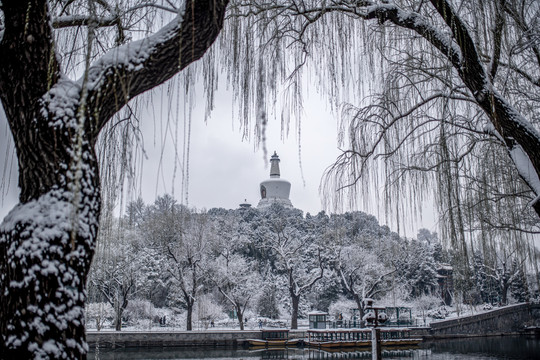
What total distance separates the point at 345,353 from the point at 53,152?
65.3 feet

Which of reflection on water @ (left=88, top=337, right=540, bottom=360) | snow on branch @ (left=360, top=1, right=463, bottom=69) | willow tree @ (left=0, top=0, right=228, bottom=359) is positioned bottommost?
reflection on water @ (left=88, top=337, right=540, bottom=360)

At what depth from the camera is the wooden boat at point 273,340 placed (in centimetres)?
1993

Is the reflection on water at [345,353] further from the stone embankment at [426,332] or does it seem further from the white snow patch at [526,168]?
the white snow patch at [526,168]

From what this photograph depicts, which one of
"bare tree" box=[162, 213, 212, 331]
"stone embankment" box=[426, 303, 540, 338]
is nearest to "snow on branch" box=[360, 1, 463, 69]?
"bare tree" box=[162, 213, 212, 331]

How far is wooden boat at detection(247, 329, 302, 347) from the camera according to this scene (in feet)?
65.4

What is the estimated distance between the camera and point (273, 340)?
20.1 m

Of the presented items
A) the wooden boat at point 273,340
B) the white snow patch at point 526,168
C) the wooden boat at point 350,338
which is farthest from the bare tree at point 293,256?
the white snow patch at point 526,168

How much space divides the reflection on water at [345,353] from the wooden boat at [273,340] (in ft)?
0.85

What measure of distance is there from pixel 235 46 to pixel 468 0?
1712mm

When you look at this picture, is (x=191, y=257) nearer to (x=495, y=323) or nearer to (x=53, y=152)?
(x=495, y=323)

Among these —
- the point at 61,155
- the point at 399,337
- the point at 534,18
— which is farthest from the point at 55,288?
the point at 399,337

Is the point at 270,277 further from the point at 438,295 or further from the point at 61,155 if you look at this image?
the point at 61,155

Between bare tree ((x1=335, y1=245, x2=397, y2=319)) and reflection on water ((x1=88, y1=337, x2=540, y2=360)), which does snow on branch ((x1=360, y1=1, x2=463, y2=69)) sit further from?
bare tree ((x1=335, y1=245, x2=397, y2=319))

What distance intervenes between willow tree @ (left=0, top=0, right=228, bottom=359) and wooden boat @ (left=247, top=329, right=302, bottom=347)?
62.8 ft
